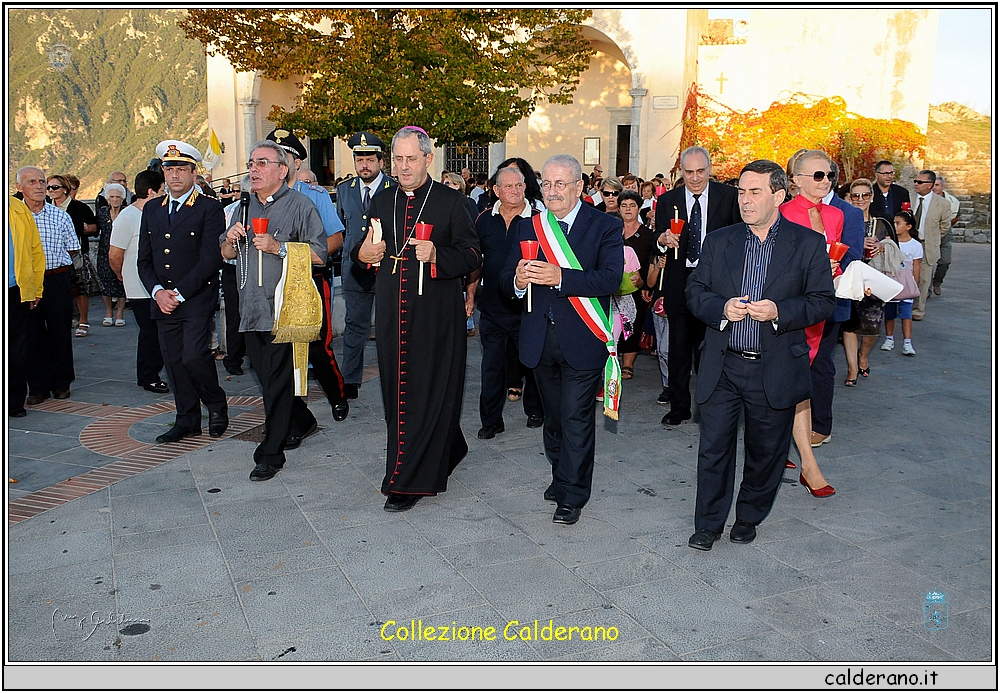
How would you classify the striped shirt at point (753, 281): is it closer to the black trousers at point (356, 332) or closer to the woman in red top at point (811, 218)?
the woman in red top at point (811, 218)

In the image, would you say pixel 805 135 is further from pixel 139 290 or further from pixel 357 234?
pixel 139 290

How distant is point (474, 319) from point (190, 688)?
9572 mm

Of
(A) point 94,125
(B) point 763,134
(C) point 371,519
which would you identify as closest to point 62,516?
(C) point 371,519

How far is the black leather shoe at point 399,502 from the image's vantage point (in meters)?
5.19

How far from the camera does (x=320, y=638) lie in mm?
3703

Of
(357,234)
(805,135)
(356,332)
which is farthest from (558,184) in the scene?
(805,135)

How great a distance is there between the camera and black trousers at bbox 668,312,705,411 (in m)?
7.09

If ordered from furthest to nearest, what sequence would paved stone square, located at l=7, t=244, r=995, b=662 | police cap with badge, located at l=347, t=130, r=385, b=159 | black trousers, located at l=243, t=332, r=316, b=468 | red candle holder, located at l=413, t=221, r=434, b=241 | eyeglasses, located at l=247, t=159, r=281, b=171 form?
police cap with badge, located at l=347, t=130, r=385, b=159, black trousers, located at l=243, t=332, r=316, b=468, eyeglasses, located at l=247, t=159, r=281, b=171, red candle holder, located at l=413, t=221, r=434, b=241, paved stone square, located at l=7, t=244, r=995, b=662

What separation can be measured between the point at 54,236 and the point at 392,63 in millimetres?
8543

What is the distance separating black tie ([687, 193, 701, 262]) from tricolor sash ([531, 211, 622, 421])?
224cm

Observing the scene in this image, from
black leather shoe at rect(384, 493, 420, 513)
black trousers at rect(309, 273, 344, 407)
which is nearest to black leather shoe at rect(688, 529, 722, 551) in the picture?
black leather shoe at rect(384, 493, 420, 513)

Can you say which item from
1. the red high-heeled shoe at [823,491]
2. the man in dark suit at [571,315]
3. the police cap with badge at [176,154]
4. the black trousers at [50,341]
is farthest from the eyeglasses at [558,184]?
the black trousers at [50,341]

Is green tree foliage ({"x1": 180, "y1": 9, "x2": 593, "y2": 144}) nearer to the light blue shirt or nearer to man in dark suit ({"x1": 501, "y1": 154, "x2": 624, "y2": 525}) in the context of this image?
the light blue shirt

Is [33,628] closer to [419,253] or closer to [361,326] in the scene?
[419,253]
